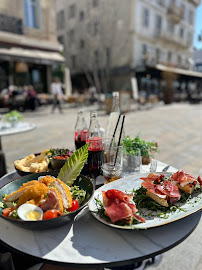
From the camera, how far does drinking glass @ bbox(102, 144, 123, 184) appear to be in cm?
140

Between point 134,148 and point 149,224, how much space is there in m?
0.78

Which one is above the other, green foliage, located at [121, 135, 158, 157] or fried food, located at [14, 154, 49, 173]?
green foliage, located at [121, 135, 158, 157]

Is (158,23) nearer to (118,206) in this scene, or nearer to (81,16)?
(81,16)

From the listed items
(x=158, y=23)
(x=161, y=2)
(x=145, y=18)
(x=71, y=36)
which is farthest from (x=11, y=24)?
(x=161, y=2)

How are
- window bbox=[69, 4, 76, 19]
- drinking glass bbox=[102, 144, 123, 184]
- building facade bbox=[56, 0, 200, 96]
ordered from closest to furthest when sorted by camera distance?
1. drinking glass bbox=[102, 144, 123, 184]
2. building facade bbox=[56, 0, 200, 96]
3. window bbox=[69, 4, 76, 19]

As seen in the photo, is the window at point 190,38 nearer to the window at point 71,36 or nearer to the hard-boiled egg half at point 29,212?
the window at point 71,36

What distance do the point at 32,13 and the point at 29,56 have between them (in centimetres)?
412

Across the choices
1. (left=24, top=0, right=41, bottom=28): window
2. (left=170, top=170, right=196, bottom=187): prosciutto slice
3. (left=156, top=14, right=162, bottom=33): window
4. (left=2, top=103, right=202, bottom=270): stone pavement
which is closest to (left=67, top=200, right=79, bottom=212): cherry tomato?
(left=170, top=170, right=196, bottom=187): prosciutto slice

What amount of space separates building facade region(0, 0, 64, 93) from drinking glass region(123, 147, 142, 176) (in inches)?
498

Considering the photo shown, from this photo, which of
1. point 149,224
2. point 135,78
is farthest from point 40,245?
point 135,78

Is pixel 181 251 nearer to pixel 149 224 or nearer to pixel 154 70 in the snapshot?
pixel 149 224

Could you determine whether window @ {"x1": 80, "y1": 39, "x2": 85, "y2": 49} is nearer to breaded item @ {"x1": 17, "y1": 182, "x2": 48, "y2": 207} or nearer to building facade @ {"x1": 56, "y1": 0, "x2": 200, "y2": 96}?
building facade @ {"x1": 56, "y1": 0, "x2": 200, "y2": 96}

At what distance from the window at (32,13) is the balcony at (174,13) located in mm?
18268

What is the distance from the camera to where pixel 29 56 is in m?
13.0
